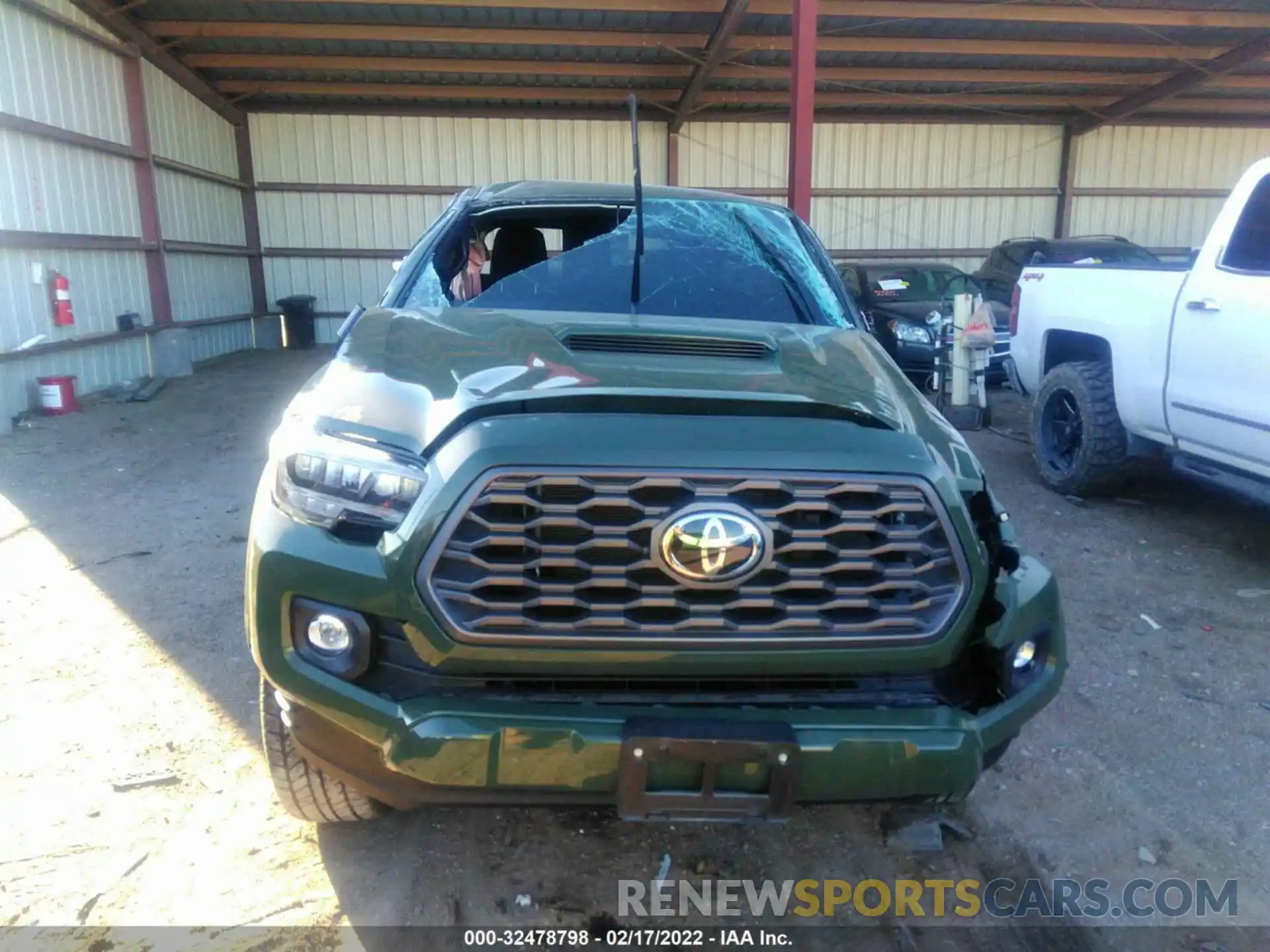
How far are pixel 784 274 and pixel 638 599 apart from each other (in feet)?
6.16

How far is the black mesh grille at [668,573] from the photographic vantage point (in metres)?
1.82

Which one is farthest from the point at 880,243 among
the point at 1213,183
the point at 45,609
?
the point at 45,609

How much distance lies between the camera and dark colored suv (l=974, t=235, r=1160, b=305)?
1269 centimetres

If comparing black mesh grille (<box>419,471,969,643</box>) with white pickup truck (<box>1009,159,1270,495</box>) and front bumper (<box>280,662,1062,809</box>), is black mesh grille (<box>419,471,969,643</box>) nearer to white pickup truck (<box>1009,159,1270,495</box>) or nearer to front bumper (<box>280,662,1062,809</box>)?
front bumper (<box>280,662,1062,809</box>)

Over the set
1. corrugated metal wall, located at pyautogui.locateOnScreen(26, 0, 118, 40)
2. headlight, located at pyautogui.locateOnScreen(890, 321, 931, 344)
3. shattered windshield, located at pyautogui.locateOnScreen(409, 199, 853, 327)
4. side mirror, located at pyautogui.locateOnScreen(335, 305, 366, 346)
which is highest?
corrugated metal wall, located at pyautogui.locateOnScreen(26, 0, 118, 40)

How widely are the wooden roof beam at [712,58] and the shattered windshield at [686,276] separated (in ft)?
30.1

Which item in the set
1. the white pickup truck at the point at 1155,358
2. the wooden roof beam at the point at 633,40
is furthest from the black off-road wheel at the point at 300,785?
the wooden roof beam at the point at 633,40

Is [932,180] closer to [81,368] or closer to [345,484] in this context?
[81,368]

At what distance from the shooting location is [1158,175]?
1789 centimetres

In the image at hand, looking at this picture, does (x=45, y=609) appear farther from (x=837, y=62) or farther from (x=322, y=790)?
(x=837, y=62)

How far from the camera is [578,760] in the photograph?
1.79m

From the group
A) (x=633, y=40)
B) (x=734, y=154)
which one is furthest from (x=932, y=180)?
(x=633, y=40)

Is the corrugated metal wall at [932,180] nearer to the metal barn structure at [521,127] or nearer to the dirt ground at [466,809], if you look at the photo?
the metal barn structure at [521,127]

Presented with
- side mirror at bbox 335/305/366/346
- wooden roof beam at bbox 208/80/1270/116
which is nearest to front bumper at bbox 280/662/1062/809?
side mirror at bbox 335/305/366/346
